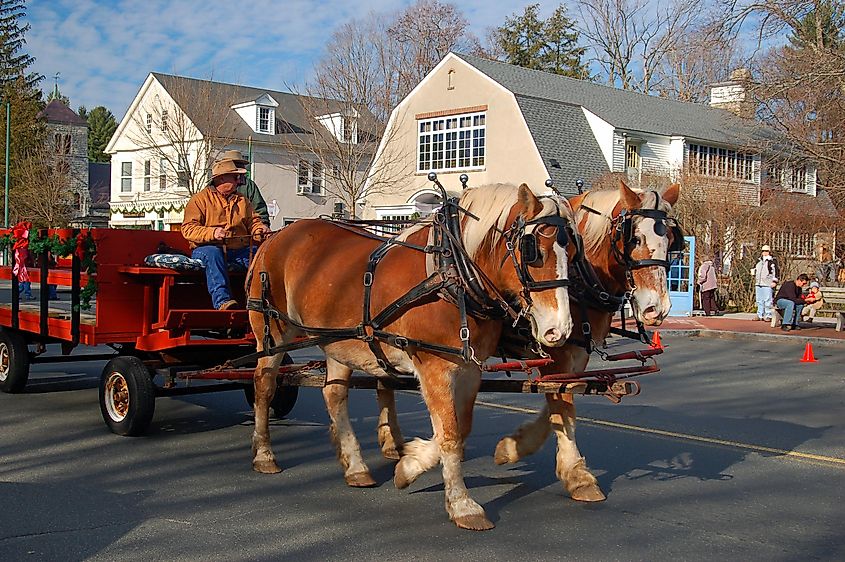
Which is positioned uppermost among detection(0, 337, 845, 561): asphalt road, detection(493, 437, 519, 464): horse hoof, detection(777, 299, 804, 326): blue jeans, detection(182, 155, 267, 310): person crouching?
detection(182, 155, 267, 310): person crouching

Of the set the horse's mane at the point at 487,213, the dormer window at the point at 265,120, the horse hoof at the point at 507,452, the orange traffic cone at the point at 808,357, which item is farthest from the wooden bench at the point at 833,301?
the dormer window at the point at 265,120

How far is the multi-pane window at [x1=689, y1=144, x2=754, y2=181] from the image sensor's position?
34.8 meters

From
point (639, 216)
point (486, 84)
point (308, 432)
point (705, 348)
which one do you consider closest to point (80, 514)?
point (308, 432)

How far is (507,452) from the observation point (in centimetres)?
654

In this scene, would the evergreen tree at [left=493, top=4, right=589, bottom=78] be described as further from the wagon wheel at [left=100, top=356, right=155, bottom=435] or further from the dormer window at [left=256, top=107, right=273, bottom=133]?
the wagon wheel at [left=100, top=356, right=155, bottom=435]

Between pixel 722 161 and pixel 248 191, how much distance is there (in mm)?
30580

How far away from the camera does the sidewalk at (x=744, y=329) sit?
1923 centimetres

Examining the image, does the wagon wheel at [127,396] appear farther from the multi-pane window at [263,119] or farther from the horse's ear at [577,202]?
the multi-pane window at [263,119]

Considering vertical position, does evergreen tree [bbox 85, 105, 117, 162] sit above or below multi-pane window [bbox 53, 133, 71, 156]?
above

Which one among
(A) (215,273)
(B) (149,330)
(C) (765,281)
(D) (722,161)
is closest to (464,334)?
(A) (215,273)

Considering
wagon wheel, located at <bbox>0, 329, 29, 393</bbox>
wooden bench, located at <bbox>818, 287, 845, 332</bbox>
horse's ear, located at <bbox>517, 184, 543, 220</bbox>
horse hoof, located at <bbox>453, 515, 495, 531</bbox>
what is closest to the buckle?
horse's ear, located at <bbox>517, 184, 543, 220</bbox>

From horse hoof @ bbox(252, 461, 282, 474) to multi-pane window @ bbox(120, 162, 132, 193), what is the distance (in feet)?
145

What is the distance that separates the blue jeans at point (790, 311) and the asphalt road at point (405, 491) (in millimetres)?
10999

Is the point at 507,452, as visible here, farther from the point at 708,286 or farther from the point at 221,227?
the point at 708,286
